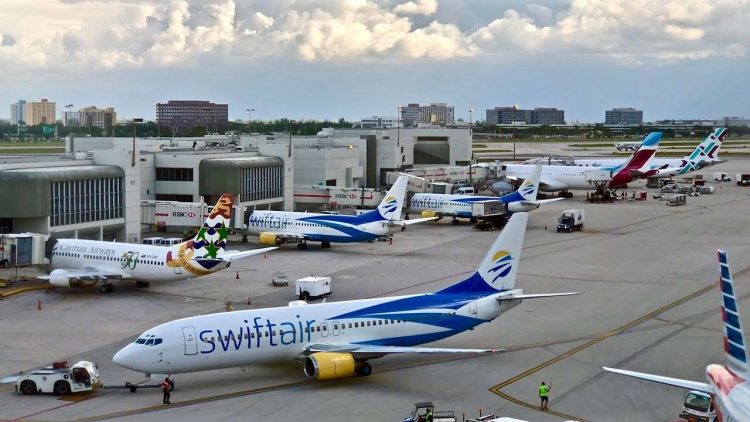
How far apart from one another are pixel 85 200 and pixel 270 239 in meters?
15.6

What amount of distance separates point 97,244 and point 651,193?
9436 centimetres

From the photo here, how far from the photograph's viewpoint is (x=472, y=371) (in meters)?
40.5

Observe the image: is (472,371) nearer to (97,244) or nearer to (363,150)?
(97,244)

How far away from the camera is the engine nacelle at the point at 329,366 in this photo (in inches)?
1481

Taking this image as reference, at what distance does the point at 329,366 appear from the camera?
124ft

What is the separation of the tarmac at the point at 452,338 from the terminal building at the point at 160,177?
1139 centimetres

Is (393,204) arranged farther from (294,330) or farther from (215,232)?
(294,330)

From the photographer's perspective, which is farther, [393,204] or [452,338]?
[393,204]

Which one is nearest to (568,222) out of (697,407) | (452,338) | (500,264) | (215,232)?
(215,232)

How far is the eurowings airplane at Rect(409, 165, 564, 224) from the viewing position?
94.5 meters

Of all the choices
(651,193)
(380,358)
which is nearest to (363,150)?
(651,193)

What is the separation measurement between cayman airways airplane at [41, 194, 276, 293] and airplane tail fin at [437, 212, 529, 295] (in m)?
18.6

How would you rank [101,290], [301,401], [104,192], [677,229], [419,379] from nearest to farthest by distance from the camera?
[301,401], [419,379], [101,290], [104,192], [677,229]

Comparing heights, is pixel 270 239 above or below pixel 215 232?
below
